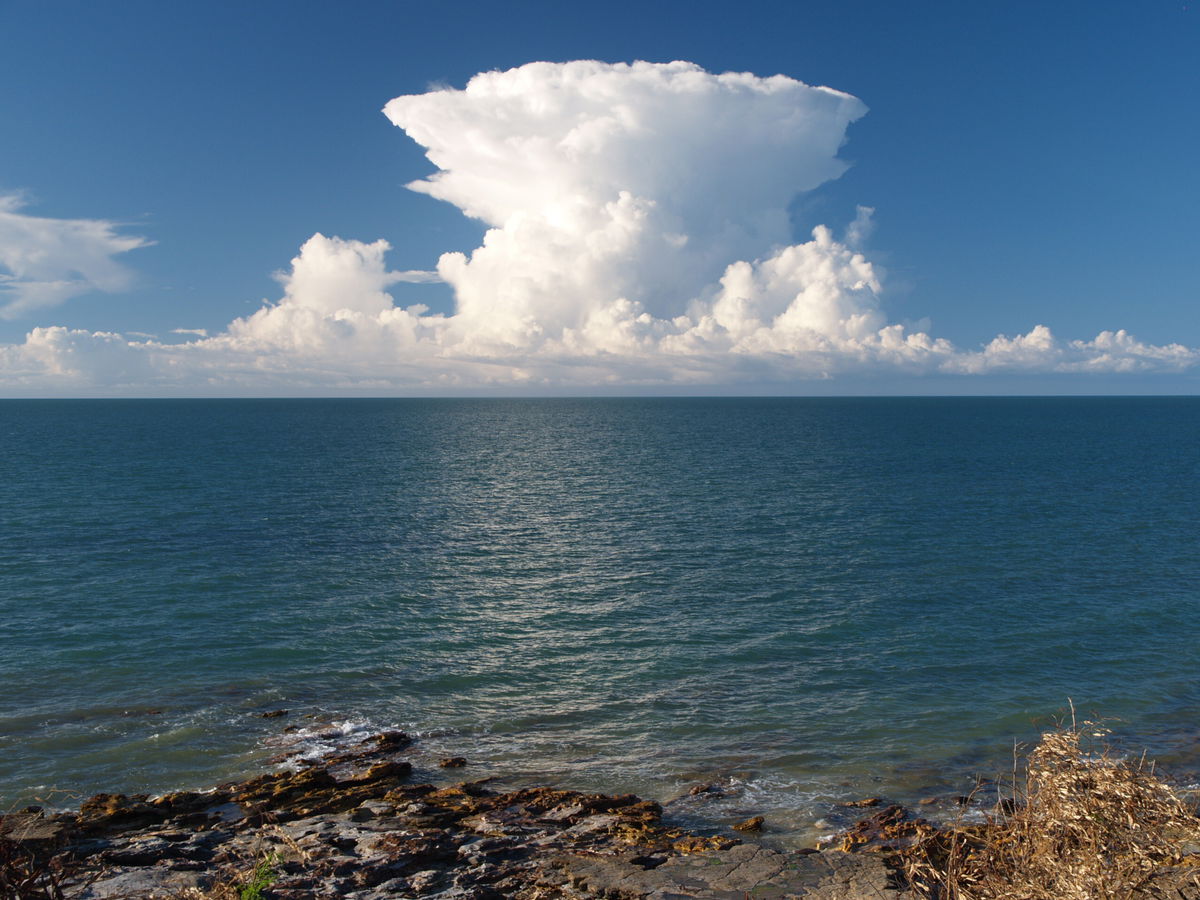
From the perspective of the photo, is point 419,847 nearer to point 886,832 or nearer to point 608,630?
point 886,832

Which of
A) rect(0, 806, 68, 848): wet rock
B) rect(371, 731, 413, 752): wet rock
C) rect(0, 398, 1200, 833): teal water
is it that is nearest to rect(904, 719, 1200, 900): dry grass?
rect(0, 398, 1200, 833): teal water

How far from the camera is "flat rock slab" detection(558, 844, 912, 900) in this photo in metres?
16.6

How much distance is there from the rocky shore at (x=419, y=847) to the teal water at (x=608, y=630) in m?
2.08

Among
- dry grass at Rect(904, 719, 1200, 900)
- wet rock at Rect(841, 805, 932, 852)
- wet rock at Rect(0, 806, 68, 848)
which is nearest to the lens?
dry grass at Rect(904, 719, 1200, 900)

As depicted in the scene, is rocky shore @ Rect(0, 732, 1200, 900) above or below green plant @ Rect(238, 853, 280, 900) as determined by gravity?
below

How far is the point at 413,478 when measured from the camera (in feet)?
317

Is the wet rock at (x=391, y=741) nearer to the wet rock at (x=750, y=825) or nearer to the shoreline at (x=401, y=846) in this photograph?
the shoreline at (x=401, y=846)

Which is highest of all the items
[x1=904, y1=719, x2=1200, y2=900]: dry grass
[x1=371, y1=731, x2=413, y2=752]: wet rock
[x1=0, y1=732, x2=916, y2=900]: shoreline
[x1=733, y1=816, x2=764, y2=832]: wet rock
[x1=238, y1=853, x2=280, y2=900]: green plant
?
[x1=904, y1=719, x2=1200, y2=900]: dry grass

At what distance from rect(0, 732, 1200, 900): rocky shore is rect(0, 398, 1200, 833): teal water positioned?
6.83 ft

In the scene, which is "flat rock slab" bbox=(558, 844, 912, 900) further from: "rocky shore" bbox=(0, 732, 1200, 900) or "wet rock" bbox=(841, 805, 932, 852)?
"wet rock" bbox=(841, 805, 932, 852)

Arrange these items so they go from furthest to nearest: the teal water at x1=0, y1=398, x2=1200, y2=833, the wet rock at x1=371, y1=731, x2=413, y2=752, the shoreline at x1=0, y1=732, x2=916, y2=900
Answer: the wet rock at x1=371, y1=731, x2=413, y2=752, the teal water at x1=0, y1=398, x2=1200, y2=833, the shoreline at x1=0, y1=732, x2=916, y2=900

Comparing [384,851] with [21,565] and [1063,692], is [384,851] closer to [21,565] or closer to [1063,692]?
[1063,692]

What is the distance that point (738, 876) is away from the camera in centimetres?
1767

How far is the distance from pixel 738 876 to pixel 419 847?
8.16m
